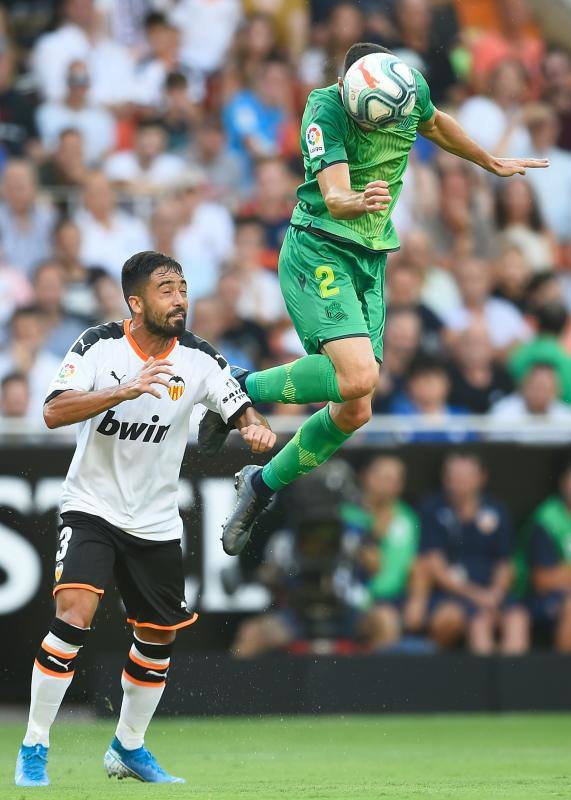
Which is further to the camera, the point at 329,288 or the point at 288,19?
the point at 288,19

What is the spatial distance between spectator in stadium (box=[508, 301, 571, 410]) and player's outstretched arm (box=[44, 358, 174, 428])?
6430 mm

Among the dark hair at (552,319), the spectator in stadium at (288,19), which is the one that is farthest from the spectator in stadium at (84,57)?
the dark hair at (552,319)

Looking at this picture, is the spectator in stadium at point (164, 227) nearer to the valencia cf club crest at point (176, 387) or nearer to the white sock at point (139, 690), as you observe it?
the valencia cf club crest at point (176, 387)

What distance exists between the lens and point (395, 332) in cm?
1307

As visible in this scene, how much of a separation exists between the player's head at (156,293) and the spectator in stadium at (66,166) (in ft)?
22.3

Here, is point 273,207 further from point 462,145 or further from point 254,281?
point 462,145

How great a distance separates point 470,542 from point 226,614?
197 centimetres

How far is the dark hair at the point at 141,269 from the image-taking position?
7.63m

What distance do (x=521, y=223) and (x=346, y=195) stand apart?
26.5ft

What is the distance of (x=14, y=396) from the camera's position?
38.9 ft

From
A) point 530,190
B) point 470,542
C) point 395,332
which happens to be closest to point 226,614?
point 470,542

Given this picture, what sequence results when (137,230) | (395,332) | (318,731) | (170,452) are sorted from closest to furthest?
(170,452)
(318,731)
(395,332)
(137,230)

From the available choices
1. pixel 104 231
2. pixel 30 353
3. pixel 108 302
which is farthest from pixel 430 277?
pixel 30 353

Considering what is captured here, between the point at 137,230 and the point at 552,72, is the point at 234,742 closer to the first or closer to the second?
the point at 137,230
